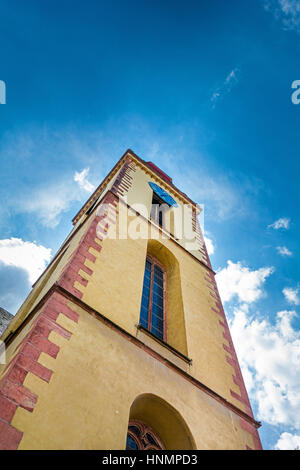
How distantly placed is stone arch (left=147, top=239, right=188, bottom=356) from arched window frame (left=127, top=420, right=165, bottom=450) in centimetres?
174

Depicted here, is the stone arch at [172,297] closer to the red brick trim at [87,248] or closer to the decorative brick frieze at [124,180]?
the red brick trim at [87,248]

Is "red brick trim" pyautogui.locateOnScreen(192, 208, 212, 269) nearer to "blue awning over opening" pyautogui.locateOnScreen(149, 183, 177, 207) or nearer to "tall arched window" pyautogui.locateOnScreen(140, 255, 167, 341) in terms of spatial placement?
"blue awning over opening" pyautogui.locateOnScreen(149, 183, 177, 207)

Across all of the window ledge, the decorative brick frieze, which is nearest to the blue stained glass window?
the window ledge

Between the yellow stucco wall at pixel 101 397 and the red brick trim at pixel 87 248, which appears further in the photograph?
the red brick trim at pixel 87 248

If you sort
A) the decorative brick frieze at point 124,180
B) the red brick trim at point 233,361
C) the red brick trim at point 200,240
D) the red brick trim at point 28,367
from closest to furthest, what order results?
the red brick trim at point 28,367 < the red brick trim at point 233,361 < the decorative brick frieze at point 124,180 < the red brick trim at point 200,240

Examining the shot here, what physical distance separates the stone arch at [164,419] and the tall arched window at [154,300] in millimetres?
1953

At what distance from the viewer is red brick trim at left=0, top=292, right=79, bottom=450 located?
3.28 metres

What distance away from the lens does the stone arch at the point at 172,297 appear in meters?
7.21

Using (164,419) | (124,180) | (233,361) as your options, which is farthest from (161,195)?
(164,419)

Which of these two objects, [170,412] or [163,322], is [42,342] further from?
[163,322]

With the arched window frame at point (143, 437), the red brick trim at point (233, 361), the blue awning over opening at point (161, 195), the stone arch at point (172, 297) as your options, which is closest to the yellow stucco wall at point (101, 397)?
the red brick trim at point (233, 361)
